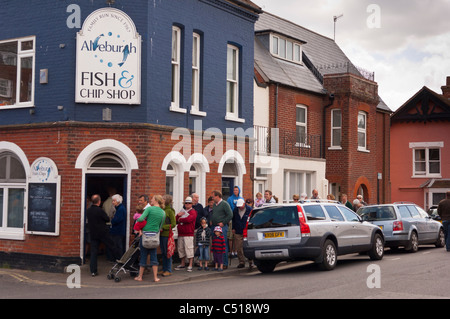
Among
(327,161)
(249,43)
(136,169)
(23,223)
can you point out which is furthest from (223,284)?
(327,161)

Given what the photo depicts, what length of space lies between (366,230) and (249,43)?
7.36 metres

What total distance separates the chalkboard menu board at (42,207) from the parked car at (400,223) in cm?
942

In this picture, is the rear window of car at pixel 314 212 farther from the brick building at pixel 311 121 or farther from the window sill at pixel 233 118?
Result: the brick building at pixel 311 121

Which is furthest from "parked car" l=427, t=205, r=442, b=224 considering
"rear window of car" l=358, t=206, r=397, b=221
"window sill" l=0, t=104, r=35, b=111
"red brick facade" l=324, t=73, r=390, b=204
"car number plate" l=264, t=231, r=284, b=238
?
"window sill" l=0, t=104, r=35, b=111

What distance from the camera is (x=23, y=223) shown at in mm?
16016

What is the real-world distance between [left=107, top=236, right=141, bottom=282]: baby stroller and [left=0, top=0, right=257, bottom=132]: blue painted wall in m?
3.49

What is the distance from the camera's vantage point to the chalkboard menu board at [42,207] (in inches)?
597

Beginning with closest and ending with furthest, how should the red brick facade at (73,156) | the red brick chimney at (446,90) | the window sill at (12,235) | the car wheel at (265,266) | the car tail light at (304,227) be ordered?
1. the car tail light at (304,227)
2. the car wheel at (265,266)
3. the red brick facade at (73,156)
4. the window sill at (12,235)
5. the red brick chimney at (446,90)

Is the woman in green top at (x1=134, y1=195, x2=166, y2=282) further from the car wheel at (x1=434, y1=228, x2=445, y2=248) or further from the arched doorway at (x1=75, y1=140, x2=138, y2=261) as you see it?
the car wheel at (x1=434, y1=228, x2=445, y2=248)

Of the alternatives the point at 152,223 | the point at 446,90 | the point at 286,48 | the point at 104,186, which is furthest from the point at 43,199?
the point at 446,90

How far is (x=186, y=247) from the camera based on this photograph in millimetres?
14867

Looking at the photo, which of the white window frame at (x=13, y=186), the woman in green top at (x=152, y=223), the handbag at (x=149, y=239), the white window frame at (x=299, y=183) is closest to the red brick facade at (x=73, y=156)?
the white window frame at (x=13, y=186)
